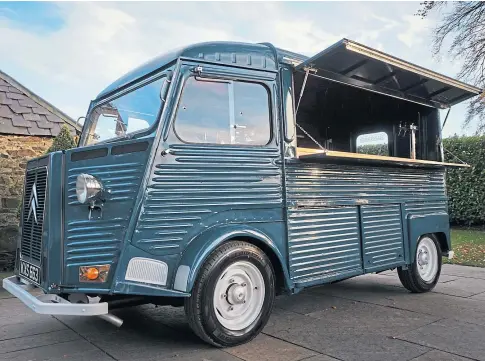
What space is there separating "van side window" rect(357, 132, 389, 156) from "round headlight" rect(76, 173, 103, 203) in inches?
184

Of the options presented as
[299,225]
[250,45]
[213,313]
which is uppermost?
[250,45]

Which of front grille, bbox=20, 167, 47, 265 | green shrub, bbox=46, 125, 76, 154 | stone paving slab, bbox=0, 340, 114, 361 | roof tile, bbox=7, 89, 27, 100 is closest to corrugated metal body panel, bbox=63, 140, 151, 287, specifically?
front grille, bbox=20, 167, 47, 265

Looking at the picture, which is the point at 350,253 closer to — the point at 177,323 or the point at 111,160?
the point at 177,323

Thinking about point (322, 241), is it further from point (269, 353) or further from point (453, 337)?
point (453, 337)

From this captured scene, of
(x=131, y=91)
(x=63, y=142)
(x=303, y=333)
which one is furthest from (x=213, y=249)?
(x=63, y=142)

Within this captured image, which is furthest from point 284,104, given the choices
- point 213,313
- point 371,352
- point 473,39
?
point 473,39

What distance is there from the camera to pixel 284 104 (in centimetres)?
435

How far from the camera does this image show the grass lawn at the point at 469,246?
8.73 metres

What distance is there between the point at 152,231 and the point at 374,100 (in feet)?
14.5

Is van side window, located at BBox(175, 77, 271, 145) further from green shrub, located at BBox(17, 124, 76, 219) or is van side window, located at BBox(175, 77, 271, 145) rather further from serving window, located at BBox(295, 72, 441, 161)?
green shrub, located at BBox(17, 124, 76, 219)

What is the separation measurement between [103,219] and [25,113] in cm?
650

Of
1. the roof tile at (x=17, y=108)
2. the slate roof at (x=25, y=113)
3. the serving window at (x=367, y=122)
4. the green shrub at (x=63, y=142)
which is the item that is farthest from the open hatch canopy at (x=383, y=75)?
the roof tile at (x=17, y=108)

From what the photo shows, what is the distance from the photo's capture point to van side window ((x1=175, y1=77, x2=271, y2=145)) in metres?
3.83

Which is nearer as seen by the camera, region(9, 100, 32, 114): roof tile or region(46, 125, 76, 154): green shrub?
region(46, 125, 76, 154): green shrub
